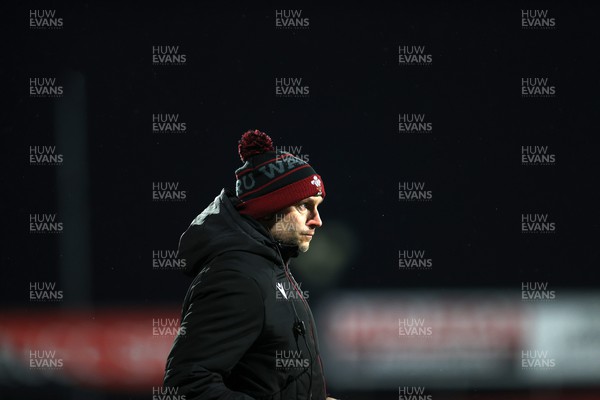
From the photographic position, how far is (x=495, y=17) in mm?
5863

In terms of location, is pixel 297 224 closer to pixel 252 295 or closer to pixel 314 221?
pixel 314 221

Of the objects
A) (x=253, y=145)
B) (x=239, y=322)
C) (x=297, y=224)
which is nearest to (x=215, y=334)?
(x=239, y=322)

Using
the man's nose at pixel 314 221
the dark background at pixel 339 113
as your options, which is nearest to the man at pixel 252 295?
the man's nose at pixel 314 221

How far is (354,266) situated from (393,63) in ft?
4.91

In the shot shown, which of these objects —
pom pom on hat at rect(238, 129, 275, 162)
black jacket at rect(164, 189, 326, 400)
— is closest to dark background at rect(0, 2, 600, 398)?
pom pom on hat at rect(238, 129, 275, 162)

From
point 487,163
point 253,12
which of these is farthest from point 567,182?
point 253,12

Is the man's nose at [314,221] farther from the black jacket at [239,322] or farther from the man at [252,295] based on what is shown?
the black jacket at [239,322]

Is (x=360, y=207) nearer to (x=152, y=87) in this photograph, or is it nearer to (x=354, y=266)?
(x=354, y=266)

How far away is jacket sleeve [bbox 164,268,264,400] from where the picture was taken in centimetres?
194

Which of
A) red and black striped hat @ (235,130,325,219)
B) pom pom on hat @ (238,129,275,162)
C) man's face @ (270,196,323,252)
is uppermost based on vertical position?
pom pom on hat @ (238,129,275,162)

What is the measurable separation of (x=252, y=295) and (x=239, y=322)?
0.08m

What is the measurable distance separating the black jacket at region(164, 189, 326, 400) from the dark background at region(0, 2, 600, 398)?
3569 millimetres

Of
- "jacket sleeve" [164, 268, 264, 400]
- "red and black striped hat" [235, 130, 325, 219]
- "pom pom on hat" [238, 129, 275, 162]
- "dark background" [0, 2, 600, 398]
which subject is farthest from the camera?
"dark background" [0, 2, 600, 398]

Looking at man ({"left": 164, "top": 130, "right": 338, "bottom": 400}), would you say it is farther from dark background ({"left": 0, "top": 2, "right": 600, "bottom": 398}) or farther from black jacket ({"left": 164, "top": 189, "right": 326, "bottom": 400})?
dark background ({"left": 0, "top": 2, "right": 600, "bottom": 398})
